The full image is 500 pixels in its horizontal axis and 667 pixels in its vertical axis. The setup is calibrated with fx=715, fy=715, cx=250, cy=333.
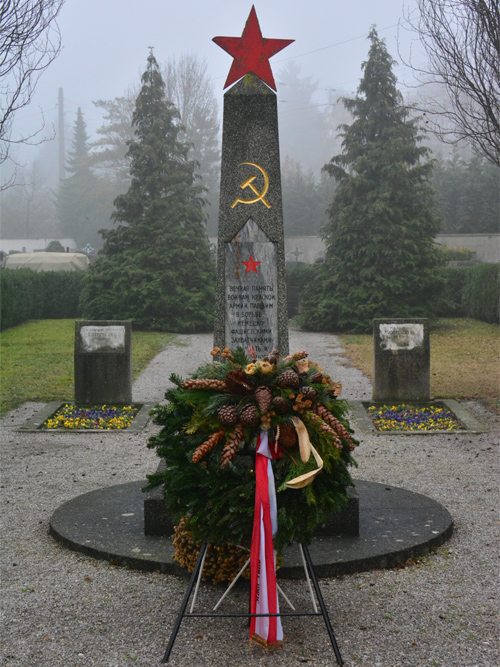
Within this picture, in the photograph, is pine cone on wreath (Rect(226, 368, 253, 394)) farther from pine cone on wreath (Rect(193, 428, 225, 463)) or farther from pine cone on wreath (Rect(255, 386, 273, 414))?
pine cone on wreath (Rect(193, 428, 225, 463))

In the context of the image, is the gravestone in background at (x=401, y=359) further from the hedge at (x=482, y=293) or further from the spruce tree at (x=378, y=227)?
the hedge at (x=482, y=293)

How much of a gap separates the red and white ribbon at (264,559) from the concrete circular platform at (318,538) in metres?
0.83

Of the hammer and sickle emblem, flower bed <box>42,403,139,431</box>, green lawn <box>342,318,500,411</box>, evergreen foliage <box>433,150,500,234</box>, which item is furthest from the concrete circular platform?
evergreen foliage <box>433,150,500,234</box>

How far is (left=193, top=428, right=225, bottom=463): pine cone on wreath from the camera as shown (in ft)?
10.9

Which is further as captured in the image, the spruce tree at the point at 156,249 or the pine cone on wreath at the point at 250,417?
the spruce tree at the point at 156,249

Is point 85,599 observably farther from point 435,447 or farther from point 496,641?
point 435,447

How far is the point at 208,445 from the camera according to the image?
3361mm

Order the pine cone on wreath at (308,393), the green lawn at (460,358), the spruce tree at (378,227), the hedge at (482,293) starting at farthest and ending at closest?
the spruce tree at (378,227) → the hedge at (482,293) → the green lawn at (460,358) → the pine cone on wreath at (308,393)

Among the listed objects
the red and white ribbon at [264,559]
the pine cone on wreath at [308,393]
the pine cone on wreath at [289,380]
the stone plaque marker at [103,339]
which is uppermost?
the pine cone on wreath at [289,380]

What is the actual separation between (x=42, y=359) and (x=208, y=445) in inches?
452

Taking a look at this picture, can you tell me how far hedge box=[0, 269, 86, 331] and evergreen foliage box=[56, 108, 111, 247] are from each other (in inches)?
1165

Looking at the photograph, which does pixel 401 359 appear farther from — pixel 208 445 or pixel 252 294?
pixel 208 445

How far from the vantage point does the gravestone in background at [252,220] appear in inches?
226

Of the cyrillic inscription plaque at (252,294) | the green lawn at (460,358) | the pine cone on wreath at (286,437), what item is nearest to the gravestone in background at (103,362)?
the cyrillic inscription plaque at (252,294)
